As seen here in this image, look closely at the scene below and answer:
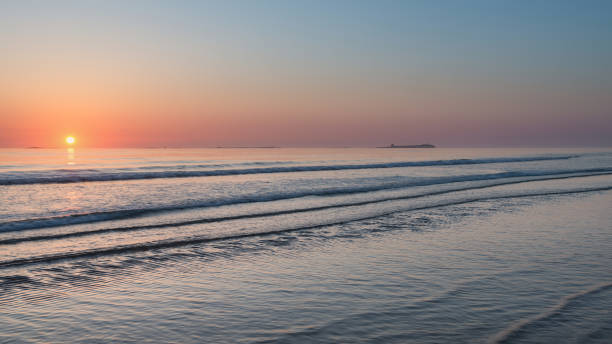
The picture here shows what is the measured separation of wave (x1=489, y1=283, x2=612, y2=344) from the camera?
15.2 ft

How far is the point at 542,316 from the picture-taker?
5.20 meters

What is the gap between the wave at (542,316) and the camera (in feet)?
15.2

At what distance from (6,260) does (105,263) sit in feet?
6.04

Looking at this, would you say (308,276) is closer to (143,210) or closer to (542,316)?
(542,316)

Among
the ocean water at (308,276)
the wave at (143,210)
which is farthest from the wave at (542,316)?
the wave at (143,210)

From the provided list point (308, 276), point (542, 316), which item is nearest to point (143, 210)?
point (308, 276)

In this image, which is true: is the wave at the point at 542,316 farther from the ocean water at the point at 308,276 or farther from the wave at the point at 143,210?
the wave at the point at 143,210

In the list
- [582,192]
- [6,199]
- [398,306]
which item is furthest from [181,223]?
[582,192]

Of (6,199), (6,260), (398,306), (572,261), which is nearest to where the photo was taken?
(398,306)

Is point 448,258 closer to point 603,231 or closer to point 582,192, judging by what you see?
point 603,231

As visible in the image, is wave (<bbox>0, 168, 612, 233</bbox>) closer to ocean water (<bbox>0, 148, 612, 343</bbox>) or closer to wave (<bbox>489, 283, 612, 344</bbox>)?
ocean water (<bbox>0, 148, 612, 343</bbox>)

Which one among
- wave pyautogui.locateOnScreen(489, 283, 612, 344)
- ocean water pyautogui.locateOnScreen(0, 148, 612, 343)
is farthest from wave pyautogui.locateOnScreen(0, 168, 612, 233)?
wave pyautogui.locateOnScreen(489, 283, 612, 344)

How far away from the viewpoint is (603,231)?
10.8 metres

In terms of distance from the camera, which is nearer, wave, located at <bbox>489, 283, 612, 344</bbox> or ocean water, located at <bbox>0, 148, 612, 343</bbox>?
wave, located at <bbox>489, 283, 612, 344</bbox>
